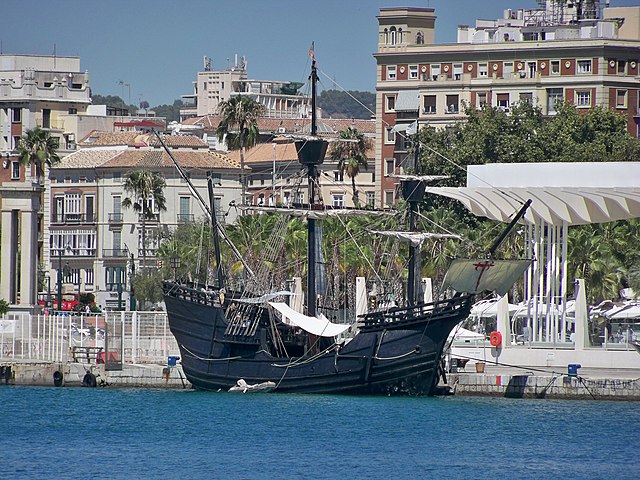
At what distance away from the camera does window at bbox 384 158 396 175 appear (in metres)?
128

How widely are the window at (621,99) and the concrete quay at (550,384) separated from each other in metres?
58.1

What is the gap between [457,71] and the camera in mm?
126188

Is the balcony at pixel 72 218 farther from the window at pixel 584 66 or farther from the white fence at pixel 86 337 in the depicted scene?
the white fence at pixel 86 337

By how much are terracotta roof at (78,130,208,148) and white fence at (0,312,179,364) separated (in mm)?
59437

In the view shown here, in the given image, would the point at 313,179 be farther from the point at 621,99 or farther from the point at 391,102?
the point at 391,102

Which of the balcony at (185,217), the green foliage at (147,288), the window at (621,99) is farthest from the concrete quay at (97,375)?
the window at (621,99)

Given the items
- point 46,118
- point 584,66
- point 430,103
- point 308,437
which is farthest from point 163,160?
point 308,437

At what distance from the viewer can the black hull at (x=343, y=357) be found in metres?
64.2

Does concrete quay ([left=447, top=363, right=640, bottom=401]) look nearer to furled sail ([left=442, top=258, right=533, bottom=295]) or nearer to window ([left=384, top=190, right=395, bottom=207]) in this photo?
furled sail ([left=442, top=258, right=533, bottom=295])

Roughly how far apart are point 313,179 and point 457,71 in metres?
58.0

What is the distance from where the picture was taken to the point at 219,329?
221 feet

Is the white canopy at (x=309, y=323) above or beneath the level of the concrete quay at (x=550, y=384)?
above

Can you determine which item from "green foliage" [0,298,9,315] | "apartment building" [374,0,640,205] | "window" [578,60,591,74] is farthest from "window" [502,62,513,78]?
"green foliage" [0,298,9,315]

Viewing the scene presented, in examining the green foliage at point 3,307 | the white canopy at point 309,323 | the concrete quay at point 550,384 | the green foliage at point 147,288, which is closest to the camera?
the concrete quay at point 550,384
